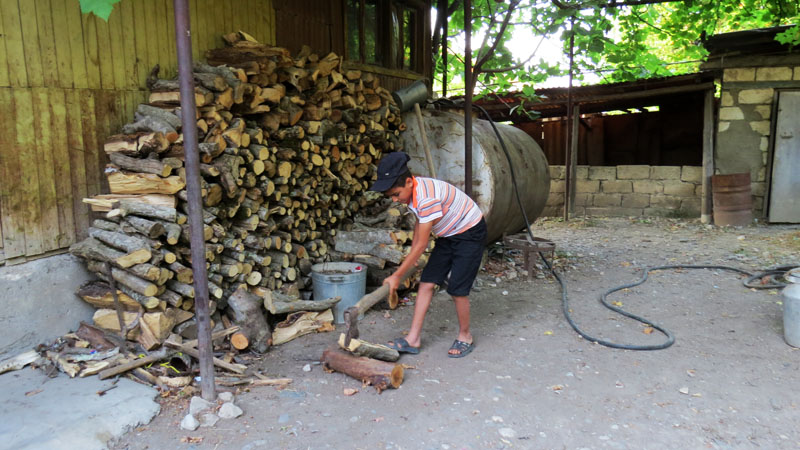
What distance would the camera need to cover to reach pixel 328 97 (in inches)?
223

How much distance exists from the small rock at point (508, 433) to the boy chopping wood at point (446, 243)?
1138mm

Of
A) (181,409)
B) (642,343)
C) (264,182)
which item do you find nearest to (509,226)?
(642,343)

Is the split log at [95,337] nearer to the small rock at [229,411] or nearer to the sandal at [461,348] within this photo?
the small rock at [229,411]

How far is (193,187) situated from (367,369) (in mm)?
1678

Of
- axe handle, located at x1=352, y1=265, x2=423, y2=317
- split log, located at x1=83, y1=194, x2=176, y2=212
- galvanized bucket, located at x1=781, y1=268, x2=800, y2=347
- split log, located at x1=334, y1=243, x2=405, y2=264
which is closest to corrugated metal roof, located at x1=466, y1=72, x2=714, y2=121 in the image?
split log, located at x1=334, y1=243, x2=405, y2=264

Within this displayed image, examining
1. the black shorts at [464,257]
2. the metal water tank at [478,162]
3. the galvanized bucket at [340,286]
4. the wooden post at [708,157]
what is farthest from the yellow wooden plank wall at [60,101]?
the wooden post at [708,157]

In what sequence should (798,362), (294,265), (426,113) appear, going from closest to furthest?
(798,362), (294,265), (426,113)

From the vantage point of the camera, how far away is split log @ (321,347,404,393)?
12.1 feet

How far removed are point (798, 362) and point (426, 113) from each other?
4729mm

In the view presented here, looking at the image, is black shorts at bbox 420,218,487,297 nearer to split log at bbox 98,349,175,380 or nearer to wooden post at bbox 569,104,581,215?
split log at bbox 98,349,175,380

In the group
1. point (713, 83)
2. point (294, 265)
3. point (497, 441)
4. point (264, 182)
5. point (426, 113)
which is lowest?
point (497, 441)

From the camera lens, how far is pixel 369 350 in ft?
13.1

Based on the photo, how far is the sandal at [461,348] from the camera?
434cm

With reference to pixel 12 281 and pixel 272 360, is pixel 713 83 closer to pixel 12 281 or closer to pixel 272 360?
pixel 272 360
